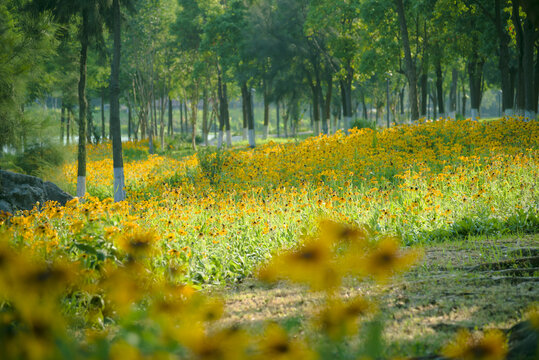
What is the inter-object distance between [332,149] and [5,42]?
8.67 meters

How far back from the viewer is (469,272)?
16.1ft

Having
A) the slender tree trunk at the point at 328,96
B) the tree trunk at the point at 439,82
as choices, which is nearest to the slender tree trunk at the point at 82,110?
the slender tree trunk at the point at 328,96

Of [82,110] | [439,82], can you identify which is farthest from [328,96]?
[82,110]

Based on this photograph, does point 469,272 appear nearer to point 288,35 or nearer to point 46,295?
point 46,295

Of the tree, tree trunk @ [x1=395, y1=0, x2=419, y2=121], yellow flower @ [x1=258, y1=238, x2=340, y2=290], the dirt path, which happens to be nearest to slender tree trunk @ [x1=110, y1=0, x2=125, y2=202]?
the tree

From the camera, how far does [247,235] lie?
652 centimetres

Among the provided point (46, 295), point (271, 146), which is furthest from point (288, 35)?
point (46, 295)

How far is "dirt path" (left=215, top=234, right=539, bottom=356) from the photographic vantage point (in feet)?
11.0

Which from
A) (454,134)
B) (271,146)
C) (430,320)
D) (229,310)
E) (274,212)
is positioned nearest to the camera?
(430,320)

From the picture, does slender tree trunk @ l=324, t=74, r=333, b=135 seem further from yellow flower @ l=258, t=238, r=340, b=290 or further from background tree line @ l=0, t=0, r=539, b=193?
yellow flower @ l=258, t=238, r=340, b=290

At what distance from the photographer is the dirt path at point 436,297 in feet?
11.0

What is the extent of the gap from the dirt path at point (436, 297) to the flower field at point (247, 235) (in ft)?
0.90

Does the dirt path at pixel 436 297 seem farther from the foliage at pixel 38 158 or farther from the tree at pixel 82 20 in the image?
the foliage at pixel 38 158

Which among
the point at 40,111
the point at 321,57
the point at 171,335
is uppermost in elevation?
the point at 321,57
